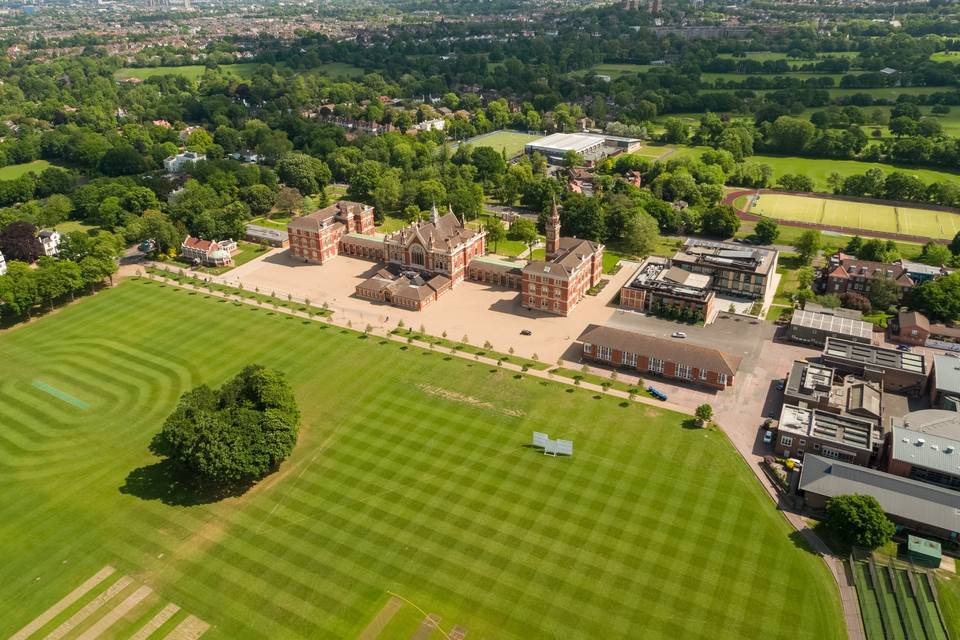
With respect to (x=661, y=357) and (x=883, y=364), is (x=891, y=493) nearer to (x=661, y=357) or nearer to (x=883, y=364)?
(x=883, y=364)

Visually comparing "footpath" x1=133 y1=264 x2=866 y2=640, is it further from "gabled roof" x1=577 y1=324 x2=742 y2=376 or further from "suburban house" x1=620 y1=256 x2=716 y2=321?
"suburban house" x1=620 y1=256 x2=716 y2=321

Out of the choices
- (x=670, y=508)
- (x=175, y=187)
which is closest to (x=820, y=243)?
(x=670, y=508)

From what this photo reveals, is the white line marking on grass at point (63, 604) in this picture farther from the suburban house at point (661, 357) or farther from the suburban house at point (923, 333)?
the suburban house at point (923, 333)

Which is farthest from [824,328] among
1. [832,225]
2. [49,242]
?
[49,242]

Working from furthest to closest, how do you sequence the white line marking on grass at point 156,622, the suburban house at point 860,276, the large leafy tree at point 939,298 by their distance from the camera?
the suburban house at point 860,276
the large leafy tree at point 939,298
the white line marking on grass at point 156,622

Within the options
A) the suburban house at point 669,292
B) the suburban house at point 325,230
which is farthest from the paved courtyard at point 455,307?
the suburban house at point 669,292

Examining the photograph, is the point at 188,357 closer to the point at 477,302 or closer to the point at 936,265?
the point at 477,302
